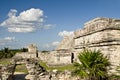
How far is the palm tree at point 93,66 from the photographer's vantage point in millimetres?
11973

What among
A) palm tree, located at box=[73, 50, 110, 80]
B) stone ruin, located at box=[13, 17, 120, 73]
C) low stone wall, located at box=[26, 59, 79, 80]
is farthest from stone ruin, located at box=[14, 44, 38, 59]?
palm tree, located at box=[73, 50, 110, 80]

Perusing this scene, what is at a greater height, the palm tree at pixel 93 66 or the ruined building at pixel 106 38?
the ruined building at pixel 106 38

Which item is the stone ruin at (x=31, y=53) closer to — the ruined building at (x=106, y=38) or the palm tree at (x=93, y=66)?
the ruined building at (x=106, y=38)

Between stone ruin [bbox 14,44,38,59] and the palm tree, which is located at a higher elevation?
stone ruin [bbox 14,44,38,59]

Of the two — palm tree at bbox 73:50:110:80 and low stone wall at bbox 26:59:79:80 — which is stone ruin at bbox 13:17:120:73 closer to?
palm tree at bbox 73:50:110:80

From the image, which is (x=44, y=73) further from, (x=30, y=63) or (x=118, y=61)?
(x=118, y=61)

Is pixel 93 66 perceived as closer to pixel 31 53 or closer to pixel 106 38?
pixel 106 38

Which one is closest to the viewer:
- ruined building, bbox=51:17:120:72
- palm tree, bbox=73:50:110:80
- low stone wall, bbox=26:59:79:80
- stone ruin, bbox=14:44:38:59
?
palm tree, bbox=73:50:110:80

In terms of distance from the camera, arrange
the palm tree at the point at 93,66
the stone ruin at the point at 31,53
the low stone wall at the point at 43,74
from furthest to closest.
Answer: the stone ruin at the point at 31,53, the low stone wall at the point at 43,74, the palm tree at the point at 93,66

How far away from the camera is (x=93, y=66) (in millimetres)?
12016

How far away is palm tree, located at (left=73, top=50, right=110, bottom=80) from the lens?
12.0 meters

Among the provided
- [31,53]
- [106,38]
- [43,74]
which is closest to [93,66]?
[106,38]

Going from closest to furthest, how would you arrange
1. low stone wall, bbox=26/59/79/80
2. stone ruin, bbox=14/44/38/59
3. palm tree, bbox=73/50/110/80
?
palm tree, bbox=73/50/110/80 → low stone wall, bbox=26/59/79/80 → stone ruin, bbox=14/44/38/59

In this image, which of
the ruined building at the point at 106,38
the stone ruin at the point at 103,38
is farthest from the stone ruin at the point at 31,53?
the ruined building at the point at 106,38
